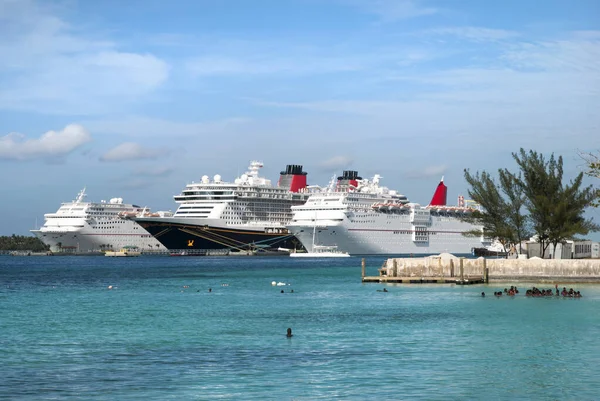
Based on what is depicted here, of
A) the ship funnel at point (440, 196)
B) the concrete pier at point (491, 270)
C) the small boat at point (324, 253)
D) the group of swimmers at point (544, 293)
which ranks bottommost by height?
the group of swimmers at point (544, 293)

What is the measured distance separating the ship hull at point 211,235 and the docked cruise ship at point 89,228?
1920 centimetres

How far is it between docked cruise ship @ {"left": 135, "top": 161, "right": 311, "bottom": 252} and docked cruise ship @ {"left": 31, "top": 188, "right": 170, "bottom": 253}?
49.3 feet

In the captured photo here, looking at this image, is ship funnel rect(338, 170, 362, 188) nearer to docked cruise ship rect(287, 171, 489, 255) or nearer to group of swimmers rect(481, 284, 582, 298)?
docked cruise ship rect(287, 171, 489, 255)

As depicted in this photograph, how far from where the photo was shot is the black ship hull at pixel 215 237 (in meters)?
134

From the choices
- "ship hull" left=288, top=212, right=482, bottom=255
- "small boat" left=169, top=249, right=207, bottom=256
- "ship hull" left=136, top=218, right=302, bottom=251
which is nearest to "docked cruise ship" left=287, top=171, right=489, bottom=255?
"ship hull" left=288, top=212, right=482, bottom=255

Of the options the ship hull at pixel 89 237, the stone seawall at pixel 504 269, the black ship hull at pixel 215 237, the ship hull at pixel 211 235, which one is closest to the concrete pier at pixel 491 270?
the stone seawall at pixel 504 269

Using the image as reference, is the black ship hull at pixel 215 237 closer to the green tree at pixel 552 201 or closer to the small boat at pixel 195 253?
the small boat at pixel 195 253

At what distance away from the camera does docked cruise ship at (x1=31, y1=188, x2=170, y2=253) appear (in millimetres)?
159750

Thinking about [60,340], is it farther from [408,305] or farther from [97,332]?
[408,305]

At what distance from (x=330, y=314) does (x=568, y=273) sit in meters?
20.6

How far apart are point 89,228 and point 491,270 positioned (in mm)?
115799

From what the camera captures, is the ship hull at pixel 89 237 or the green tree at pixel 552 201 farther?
the ship hull at pixel 89 237

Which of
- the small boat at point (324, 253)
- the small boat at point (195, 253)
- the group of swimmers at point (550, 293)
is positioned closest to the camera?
the group of swimmers at point (550, 293)

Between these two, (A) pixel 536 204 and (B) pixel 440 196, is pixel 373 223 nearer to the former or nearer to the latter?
(B) pixel 440 196
